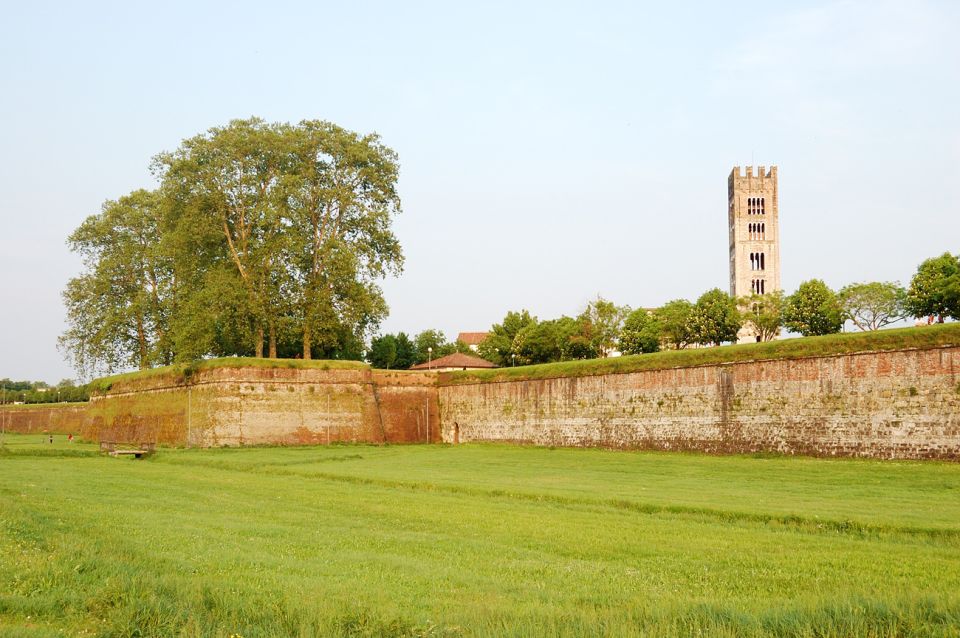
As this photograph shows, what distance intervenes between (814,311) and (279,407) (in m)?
39.5

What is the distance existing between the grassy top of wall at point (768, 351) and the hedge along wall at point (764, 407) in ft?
0.78

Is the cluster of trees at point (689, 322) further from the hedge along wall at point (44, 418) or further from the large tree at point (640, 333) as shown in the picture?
the hedge along wall at point (44, 418)

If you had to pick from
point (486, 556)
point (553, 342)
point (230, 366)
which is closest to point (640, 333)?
point (553, 342)

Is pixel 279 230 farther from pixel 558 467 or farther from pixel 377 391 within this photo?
pixel 558 467

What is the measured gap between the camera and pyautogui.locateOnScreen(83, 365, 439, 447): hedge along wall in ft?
136

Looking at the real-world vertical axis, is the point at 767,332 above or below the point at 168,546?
above

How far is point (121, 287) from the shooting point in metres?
55.7

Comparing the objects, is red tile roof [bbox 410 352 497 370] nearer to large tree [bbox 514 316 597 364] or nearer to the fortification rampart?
large tree [bbox 514 316 597 364]

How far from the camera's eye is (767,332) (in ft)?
234

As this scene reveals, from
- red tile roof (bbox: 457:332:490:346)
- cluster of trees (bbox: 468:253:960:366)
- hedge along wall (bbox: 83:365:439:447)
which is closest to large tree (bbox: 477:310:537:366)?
cluster of trees (bbox: 468:253:960:366)

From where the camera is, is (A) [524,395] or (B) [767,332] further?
(B) [767,332]

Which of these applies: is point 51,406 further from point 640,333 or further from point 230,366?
point 640,333

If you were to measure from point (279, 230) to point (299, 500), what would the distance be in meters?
28.3

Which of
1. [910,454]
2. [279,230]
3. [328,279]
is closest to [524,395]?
[328,279]
